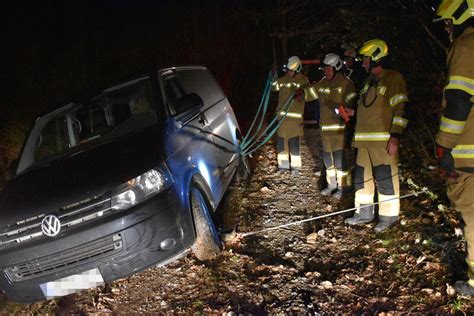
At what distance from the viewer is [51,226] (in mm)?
2711

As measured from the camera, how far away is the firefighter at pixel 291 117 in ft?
17.9

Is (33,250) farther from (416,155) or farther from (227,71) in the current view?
(227,71)

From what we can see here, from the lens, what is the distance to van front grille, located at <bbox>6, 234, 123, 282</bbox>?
105 inches

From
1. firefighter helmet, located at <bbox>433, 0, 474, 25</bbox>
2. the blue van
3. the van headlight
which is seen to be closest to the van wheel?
the blue van

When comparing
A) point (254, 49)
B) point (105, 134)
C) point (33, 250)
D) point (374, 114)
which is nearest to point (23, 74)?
point (105, 134)

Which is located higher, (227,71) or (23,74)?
(23,74)

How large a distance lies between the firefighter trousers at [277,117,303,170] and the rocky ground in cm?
152

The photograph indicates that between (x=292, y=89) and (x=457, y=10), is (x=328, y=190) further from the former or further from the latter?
(x=457, y=10)

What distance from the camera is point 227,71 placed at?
14.6 m

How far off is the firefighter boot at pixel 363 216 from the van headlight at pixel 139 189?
2.18 m

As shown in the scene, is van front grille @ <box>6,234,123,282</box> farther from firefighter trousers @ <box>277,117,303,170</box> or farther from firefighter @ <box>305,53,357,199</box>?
firefighter trousers @ <box>277,117,303,170</box>

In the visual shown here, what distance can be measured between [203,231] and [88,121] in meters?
1.79

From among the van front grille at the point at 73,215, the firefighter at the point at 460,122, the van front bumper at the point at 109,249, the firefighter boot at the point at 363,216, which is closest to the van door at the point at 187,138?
the van front bumper at the point at 109,249

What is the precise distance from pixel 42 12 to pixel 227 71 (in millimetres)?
6783
